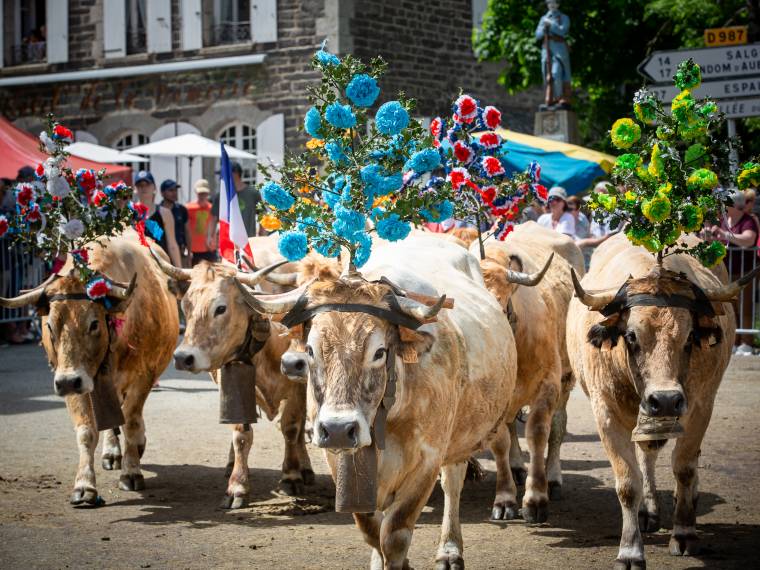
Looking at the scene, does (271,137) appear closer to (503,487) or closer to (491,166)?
(491,166)

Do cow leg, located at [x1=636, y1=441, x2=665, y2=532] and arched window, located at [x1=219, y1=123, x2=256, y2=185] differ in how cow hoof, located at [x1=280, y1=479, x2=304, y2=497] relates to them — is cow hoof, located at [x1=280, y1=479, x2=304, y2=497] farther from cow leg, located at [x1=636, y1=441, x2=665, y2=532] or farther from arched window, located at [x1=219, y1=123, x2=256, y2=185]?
arched window, located at [x1=219, y1=123, x2=256, y2=185]

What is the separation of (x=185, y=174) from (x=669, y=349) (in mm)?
21086

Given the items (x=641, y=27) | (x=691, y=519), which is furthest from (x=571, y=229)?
(x=641, y=27)

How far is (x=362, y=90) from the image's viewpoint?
6.30 metres

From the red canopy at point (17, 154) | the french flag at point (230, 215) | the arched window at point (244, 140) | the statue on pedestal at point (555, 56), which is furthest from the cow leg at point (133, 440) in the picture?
the arched window at point (244, 140)

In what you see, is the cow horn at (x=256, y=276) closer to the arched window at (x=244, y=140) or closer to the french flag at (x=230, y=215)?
the french flag at (x=230, y=215)

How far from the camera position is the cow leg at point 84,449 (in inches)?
336

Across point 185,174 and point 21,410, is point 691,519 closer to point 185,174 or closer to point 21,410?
point 21,410

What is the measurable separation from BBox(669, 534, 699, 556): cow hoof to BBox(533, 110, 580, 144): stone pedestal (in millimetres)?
16862

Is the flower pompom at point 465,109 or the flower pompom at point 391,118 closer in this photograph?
the flower pompom at point 391,118

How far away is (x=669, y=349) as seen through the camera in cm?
664

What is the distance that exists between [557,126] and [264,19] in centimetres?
652

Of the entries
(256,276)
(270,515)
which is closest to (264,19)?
(256,276)

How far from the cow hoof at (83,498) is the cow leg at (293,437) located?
51.0 inches
